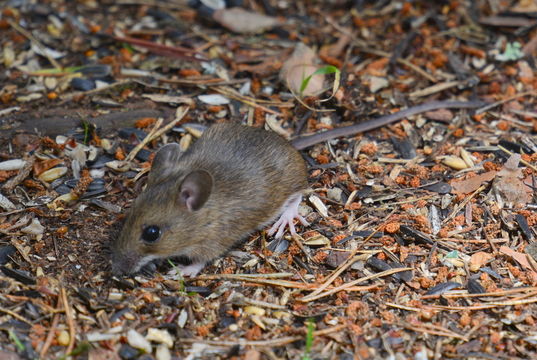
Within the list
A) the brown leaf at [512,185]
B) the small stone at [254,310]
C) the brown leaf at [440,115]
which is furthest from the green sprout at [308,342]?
the brown leaf at [440,115]

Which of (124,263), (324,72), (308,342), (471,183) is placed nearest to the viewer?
(308,342)

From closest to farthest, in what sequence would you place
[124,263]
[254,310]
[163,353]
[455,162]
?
1. [163,353]
2. [254,310]
3. [124,263]
4. [455,162]

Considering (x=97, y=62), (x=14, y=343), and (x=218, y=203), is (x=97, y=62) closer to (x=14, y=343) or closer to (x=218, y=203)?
(x=218, y=203)

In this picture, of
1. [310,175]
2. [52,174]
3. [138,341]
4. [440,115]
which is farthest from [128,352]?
[440,115]

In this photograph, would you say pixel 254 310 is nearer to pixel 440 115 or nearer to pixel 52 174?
pixel 52 174

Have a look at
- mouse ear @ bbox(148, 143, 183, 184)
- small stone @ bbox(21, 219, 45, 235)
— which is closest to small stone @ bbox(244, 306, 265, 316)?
→ mouse ear @ bbox(148, 143, 183, 184)

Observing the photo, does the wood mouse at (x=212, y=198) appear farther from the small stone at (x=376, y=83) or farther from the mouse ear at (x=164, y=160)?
the small stone at (x=376, y=83)

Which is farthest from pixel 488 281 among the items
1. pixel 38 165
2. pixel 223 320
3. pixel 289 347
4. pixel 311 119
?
pixel 38 165
